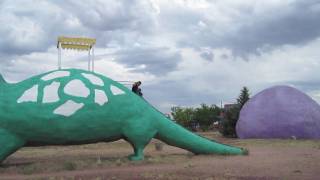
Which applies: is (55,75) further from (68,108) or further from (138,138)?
(138,138)

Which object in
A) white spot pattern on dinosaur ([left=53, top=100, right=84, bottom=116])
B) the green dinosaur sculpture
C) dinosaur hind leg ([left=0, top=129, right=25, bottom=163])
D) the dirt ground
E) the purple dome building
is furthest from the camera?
the purple dome building

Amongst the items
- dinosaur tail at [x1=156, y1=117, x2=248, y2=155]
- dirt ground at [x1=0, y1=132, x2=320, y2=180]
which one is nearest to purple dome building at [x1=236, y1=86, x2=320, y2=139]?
dirt ground at [x1=0, y1=132, x2=320, y2=180]

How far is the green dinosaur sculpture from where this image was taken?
499 inches

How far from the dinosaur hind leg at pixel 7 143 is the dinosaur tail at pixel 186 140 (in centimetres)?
387

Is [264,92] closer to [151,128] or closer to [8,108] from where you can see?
[151,128]

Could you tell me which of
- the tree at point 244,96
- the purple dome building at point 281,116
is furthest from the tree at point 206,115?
the purple dome building at point 281,116

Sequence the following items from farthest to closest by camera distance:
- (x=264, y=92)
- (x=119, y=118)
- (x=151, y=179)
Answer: (x=264, y=92), (x=119, y=118), (x=151, y=179)

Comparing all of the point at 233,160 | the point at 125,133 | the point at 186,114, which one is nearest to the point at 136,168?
the point at 125,133

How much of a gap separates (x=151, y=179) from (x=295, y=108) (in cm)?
1608

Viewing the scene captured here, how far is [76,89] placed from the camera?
1313 cm

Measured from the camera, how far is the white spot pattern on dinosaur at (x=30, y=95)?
41.8ft

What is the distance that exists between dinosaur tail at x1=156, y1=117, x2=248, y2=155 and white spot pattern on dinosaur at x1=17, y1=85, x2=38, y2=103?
137 inches

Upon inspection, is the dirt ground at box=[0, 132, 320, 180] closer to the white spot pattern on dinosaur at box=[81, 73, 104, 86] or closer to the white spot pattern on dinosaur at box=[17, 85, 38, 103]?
the white spot pattern on dinosaur at box=[17, 85, 38, 103]

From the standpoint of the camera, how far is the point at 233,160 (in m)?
13.4
